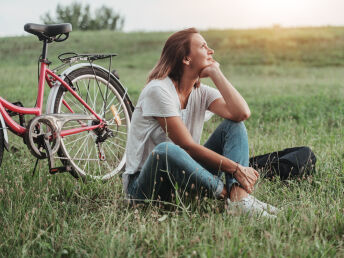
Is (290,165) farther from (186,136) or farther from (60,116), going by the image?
(60,116)

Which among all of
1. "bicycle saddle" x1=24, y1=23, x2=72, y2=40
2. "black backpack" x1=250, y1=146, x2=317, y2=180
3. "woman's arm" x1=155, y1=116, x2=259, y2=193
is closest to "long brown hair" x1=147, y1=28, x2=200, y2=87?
"woman's arm" x1=155, y1=116, x2=259, y2=193

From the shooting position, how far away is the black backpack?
386cm

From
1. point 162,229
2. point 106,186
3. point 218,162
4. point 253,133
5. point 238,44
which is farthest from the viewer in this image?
point 238,44

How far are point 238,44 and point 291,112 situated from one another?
14.7 meters

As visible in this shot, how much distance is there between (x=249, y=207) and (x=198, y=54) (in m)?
1.21

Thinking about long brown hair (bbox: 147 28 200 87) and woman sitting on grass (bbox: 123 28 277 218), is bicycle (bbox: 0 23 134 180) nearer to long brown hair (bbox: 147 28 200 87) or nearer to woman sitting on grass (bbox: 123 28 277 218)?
woman sitting on grass (bbox: 123 28 277 218)

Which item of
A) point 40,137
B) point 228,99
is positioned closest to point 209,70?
point 228,99

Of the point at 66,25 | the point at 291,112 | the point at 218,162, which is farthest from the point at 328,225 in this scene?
the point at 291,112

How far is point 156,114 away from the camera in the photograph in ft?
10.5

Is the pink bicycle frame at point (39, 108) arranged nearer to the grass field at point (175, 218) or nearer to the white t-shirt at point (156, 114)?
the grass field at point (175, 218)

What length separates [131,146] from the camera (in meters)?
3.39

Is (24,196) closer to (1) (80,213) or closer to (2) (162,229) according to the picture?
(1) (80,213)

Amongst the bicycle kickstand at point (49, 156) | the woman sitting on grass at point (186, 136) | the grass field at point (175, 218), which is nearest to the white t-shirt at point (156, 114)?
the woman sitting on grass at point (186, 136)

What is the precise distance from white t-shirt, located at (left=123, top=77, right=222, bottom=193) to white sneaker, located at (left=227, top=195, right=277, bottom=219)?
0.73 metres
